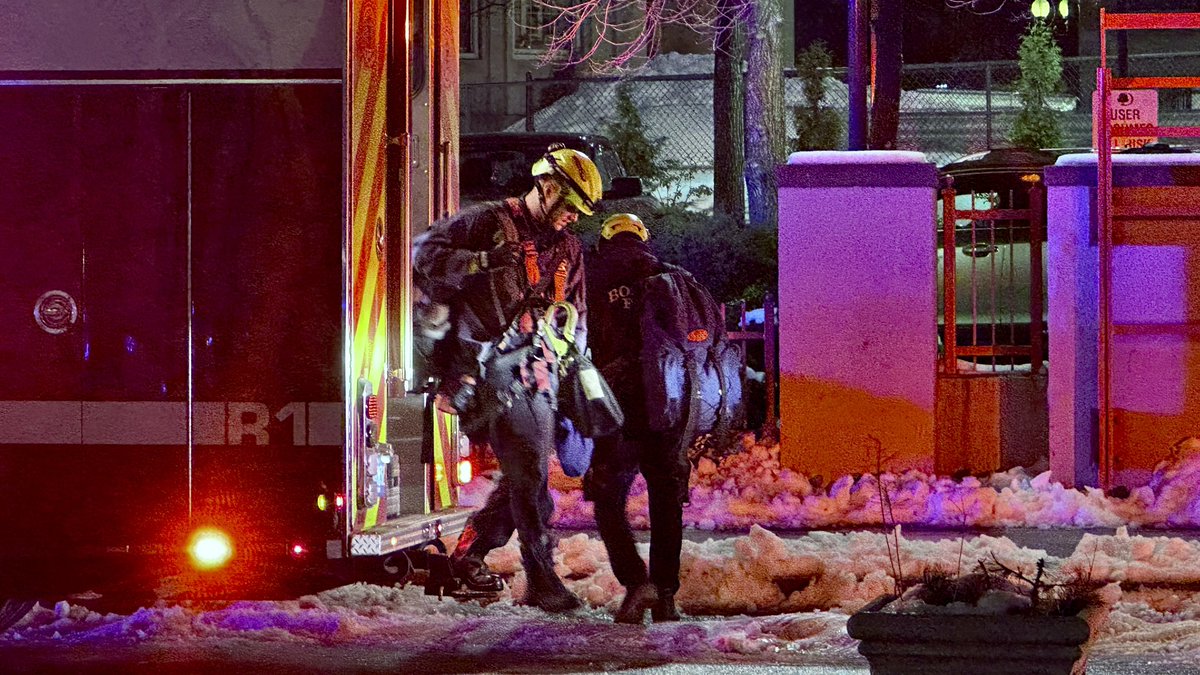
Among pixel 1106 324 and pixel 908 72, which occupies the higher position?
pixel 908 72

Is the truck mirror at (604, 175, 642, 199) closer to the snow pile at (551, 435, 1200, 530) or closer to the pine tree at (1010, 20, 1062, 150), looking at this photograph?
the snow pile at (551, 435, 1200, 530)

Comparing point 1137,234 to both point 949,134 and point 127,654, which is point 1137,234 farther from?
point 949,134

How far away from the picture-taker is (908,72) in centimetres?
2633

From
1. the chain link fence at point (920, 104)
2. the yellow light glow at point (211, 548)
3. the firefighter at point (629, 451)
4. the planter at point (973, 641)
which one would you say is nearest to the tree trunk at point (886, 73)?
the firefighter at point (629, 451)

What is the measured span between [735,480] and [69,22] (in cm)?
660

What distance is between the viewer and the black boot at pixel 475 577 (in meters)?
8.09

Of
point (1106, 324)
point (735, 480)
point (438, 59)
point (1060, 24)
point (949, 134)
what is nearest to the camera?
point (438, 59)

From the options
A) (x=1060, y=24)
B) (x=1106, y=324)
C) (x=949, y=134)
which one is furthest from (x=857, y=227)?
(x=1060, y=24)

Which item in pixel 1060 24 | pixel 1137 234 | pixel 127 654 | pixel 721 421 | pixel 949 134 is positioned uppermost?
pixel 1060 24

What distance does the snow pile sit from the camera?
1134cm

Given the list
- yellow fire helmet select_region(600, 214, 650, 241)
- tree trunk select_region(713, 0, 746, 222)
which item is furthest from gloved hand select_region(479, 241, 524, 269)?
tree trunk select_region(713, 0, 746, 222)

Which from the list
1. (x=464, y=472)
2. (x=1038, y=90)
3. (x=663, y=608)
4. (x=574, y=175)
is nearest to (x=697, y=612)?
(x=663, y=608)

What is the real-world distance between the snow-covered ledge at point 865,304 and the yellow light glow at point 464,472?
4060mm

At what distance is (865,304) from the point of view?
1244cm
